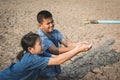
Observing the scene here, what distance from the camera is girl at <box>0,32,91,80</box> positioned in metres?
2.08

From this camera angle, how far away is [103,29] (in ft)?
17.4

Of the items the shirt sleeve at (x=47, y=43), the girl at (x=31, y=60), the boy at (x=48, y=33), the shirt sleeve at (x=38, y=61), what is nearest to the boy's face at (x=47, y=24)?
the boy at (x=48, y=33)

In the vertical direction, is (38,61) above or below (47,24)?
below

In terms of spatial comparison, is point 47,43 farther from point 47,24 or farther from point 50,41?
point 47,24

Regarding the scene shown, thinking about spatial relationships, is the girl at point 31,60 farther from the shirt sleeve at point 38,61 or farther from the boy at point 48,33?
the boy at point 48,33

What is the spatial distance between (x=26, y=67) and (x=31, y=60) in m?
0.09

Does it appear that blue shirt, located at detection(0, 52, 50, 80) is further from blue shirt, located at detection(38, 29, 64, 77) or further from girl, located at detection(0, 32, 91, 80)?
blue shirt, located at detection(38, 29, 64, 77)

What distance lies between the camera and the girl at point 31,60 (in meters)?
2.08

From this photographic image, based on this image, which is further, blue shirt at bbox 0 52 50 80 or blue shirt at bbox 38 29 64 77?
blue shirt at bbox 38 29 64 77

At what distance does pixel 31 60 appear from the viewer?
81.4 inches

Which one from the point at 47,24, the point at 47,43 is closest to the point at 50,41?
the point at 47,43

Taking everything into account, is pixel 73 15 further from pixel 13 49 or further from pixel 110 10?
pixel 13 49

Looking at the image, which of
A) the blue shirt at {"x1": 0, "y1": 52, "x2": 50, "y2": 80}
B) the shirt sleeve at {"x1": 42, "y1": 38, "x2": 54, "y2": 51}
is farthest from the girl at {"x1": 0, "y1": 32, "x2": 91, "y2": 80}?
the shirt sleeve at {"x1": 42, "y1": 38, "x2": 54, "y2": 51}

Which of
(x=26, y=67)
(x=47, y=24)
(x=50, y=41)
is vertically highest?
(x=47, y=24)
